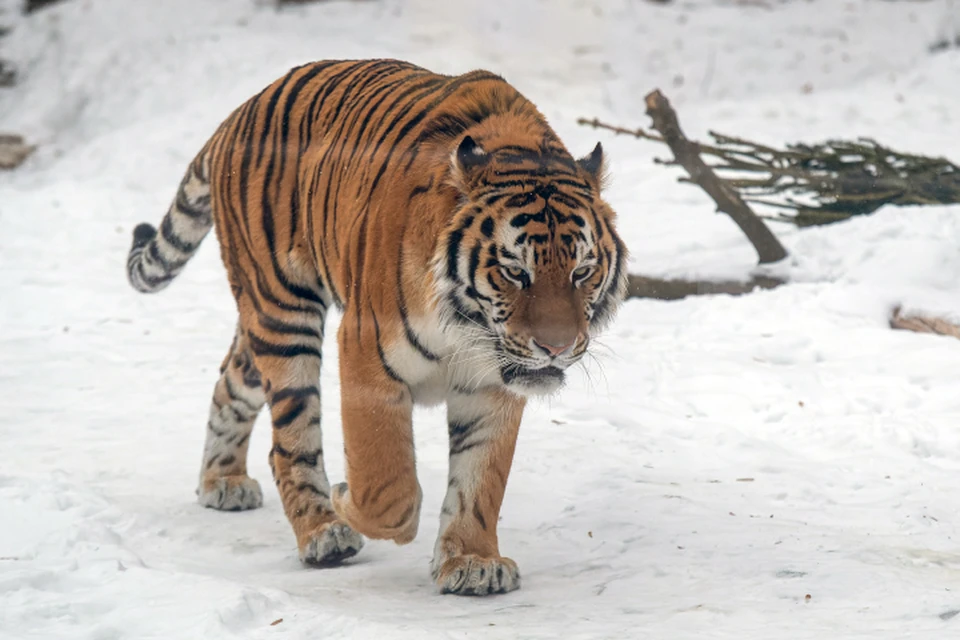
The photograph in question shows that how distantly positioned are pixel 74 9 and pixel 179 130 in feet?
12.5

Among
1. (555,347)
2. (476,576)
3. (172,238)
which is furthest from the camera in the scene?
(172,238)

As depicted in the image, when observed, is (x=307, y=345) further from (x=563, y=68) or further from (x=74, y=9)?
(x=74, y=9)

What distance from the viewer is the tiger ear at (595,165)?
130 inches

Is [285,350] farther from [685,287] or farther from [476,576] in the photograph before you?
→ [685,287]

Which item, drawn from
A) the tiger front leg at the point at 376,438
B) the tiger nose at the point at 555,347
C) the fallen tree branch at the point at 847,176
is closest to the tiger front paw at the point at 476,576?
the tiger front leg at the point at 376,438

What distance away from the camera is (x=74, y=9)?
1217 centimetres

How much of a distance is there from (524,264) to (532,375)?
302 mm

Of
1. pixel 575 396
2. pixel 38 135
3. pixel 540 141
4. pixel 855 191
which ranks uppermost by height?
pixel 540 141

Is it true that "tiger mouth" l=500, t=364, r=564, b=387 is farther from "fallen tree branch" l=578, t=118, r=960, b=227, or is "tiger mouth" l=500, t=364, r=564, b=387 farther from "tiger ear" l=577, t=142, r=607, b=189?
"fallen tree branch" l=578, t=118, r=960, b=227

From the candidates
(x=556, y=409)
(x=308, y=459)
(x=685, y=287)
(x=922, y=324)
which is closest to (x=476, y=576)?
(x=308, y=459)

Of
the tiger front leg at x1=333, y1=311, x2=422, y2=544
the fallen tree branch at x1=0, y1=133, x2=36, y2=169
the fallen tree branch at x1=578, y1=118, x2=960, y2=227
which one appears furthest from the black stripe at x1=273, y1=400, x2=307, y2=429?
the fallen tree branch at x1=0, y1=133, x2=36, y2=169

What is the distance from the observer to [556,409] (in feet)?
17.6

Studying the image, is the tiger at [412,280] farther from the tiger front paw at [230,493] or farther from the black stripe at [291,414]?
the tiger front paw at [230,493]

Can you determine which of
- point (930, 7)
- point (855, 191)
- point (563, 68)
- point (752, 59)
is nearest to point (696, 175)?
point (855, 191)
